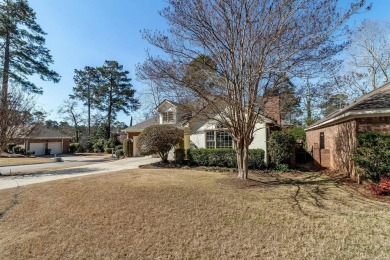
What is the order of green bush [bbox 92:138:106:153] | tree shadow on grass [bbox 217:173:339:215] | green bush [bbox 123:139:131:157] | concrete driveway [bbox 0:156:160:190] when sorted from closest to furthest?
tree shadow on grass [bbox 217:173:339:215] < concrete driveway [bbox 0:156:160:190] < green bush [bbox 123:139:131:157] < green bush [bbox 92:138:106:153]

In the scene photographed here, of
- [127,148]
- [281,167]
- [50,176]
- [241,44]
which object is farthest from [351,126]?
[127,148]

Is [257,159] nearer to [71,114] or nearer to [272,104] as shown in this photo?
[272,104]

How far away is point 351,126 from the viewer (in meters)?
9.29

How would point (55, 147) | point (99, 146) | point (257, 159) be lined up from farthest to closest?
point (99, 146) → point (55, 147) → point (257, 159)

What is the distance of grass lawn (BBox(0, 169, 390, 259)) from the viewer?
167 inches

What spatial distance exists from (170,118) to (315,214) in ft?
52.3

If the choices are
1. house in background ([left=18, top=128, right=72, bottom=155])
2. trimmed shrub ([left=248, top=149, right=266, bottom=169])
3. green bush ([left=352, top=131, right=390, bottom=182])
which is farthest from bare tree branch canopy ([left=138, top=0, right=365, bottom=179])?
house in background ([left=18, top=128, right=72, bottom=155])

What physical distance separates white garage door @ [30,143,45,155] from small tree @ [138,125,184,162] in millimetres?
23444

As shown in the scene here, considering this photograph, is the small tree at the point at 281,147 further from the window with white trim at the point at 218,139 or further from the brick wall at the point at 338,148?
the window with white trim at the point at 218,139

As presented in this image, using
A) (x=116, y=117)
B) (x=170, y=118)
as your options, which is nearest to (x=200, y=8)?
(x=170, y=118)

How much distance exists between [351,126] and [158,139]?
1048cm

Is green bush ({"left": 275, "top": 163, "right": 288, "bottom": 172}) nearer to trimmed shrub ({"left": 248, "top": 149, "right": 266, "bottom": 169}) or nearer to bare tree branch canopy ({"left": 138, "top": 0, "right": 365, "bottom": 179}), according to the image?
trimmed shrub ({"left": 248, "top": 149, "right": 266, "bottom": 169})

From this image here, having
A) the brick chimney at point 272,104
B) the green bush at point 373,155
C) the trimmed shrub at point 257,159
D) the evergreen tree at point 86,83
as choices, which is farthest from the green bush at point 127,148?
the evergreen tree at point 86,83

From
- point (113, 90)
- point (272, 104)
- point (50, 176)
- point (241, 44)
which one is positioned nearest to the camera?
point (241, 44)
